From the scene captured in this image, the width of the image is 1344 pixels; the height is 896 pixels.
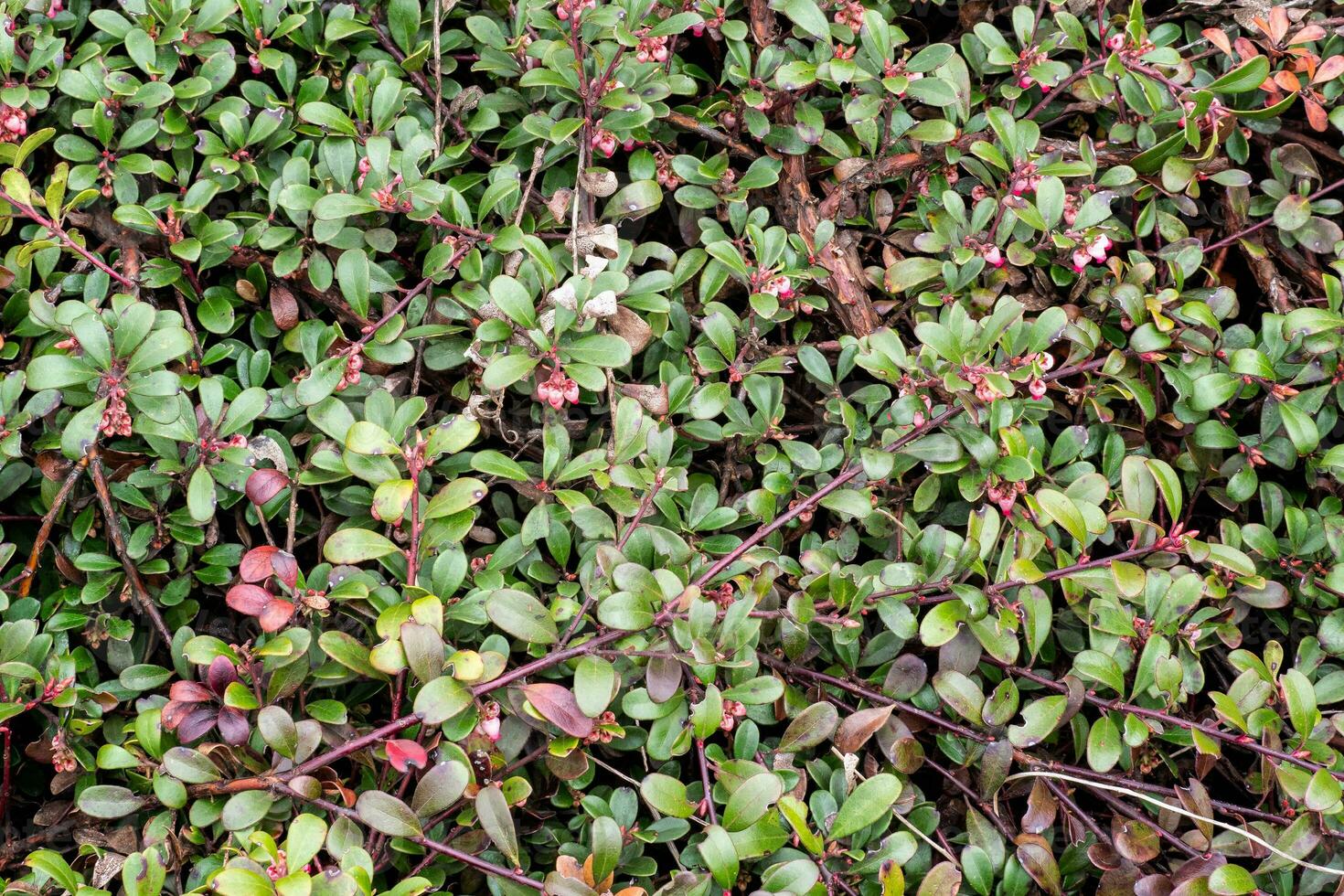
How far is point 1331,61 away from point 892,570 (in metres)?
1.25

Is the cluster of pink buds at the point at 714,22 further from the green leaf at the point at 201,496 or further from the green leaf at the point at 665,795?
the green leaf at the point at 665,795

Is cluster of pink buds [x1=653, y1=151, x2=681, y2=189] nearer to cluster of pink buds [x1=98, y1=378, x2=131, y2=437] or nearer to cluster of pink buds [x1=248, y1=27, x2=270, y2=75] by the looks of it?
cluster of pink buds [x1=248, y1=27, x2=270, y2=75]

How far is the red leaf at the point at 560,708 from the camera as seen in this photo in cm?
133

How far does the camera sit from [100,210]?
1.78m

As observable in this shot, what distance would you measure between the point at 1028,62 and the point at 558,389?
1.02 m

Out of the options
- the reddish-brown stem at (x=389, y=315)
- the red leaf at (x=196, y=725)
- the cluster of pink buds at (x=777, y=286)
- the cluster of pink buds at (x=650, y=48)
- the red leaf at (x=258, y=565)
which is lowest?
the red leaf at (x=196, y=725)

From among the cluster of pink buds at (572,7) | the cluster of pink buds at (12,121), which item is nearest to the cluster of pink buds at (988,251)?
the cluster of pink buds at (572,7)

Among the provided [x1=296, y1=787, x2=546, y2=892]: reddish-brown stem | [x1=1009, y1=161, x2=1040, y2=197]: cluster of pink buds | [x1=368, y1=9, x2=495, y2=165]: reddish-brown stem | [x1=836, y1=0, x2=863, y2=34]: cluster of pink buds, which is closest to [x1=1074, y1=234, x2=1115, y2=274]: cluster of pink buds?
[x1=1009, y1=161, x2=1040, y2=197]: cluster of pink buds

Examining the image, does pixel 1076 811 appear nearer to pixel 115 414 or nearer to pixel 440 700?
pixel 440 700

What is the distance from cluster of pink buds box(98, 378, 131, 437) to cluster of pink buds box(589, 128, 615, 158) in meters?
0.82

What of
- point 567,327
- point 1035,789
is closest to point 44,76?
point 567,327

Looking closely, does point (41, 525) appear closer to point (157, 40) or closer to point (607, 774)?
point (157, 40)

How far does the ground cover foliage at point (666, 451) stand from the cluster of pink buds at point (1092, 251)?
0.10 feet

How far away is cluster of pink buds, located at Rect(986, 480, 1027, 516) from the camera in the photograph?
1604 mm
